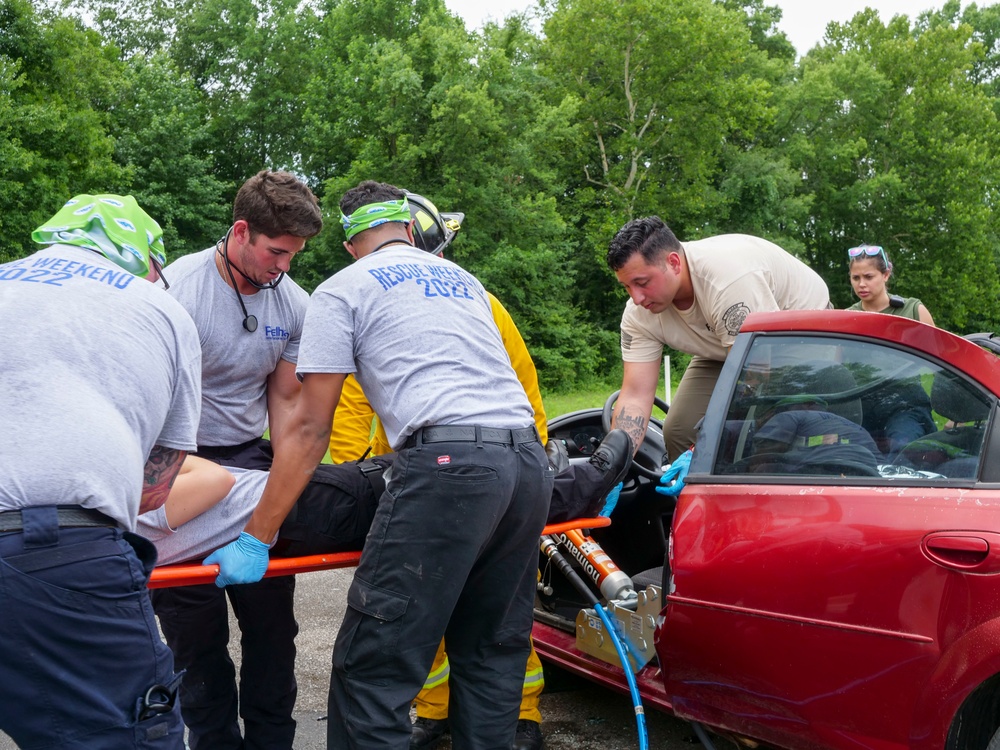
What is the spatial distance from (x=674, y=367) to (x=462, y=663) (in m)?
23.3

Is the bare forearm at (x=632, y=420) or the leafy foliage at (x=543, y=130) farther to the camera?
the leafy foliage at (x=543, y=130)

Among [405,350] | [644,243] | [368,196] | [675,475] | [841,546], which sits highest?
[368,196]

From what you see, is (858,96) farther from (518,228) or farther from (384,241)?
(384,241)

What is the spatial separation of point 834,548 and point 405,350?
1.25m

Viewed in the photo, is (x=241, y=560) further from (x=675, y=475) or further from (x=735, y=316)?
(x=735, y=316)

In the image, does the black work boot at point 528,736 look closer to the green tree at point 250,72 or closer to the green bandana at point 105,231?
the green bandana at point 105,231

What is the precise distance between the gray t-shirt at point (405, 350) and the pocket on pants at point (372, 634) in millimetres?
413

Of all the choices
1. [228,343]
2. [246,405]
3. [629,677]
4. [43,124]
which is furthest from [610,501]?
[43,124]

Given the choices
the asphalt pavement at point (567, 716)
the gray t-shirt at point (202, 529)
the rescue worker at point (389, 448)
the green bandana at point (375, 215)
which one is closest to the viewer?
the gray t-shirt at point (202, 529)

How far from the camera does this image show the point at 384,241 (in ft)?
9.78

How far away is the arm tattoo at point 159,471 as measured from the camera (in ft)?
7.61

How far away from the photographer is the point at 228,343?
317 cm

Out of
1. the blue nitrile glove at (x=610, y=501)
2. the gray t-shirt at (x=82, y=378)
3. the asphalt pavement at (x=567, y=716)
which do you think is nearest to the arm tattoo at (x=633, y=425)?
the blue nitrile glove at (x=610, y=501)

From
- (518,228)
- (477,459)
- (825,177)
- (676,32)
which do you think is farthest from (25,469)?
(825,177)
